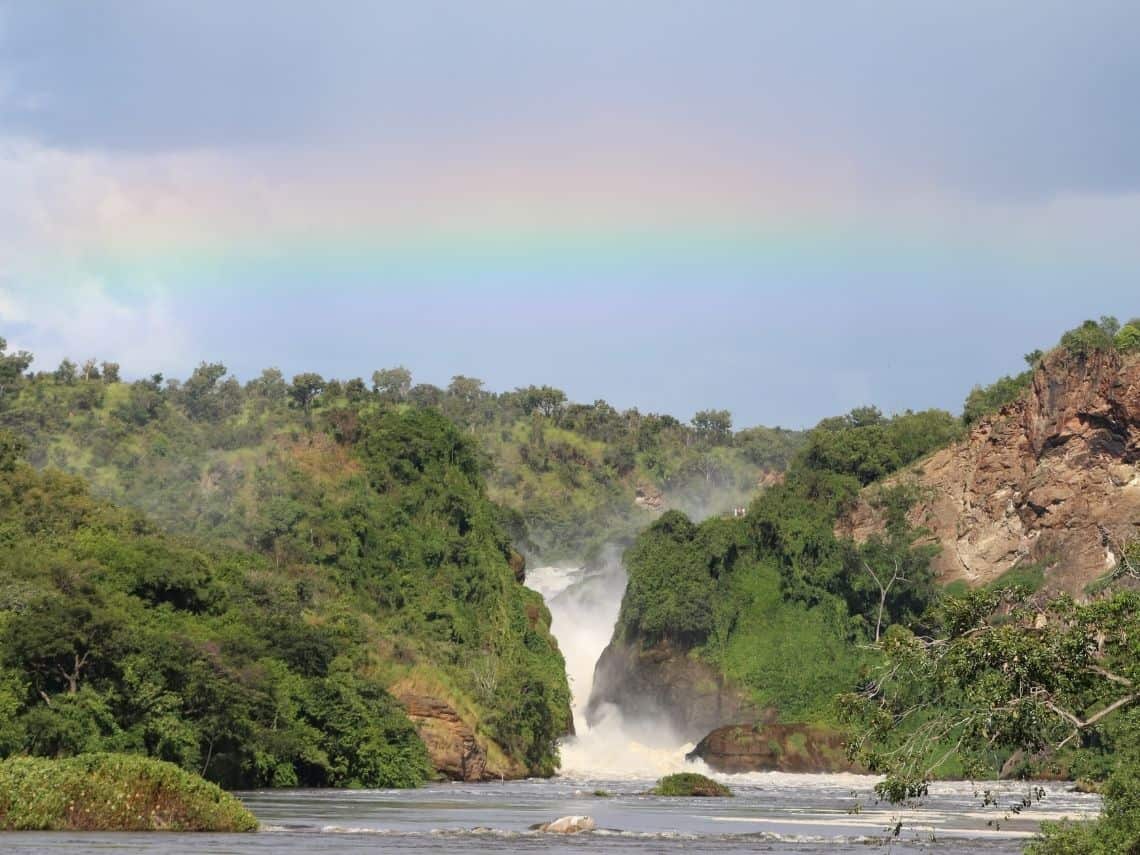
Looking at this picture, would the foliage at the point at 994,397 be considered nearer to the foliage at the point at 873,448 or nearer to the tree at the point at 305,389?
the foliage at the point at 873,448

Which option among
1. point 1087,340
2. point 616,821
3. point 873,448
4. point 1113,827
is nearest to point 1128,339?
point 1087,340

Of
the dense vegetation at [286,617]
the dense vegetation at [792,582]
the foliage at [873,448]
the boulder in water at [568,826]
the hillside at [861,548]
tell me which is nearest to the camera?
the boulder in water at [568,826]

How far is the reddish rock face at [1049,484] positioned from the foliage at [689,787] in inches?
1709

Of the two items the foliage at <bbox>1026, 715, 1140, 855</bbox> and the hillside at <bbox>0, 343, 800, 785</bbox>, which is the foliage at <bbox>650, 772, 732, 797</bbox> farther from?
the foliage at <bbox>1026, 715, 1140, 855</bbox>

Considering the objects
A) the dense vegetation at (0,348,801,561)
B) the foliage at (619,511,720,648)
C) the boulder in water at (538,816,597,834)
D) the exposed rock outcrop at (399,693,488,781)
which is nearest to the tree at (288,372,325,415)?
the dense vegetation at (0,348,801,561)

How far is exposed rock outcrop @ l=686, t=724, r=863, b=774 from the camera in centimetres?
10581

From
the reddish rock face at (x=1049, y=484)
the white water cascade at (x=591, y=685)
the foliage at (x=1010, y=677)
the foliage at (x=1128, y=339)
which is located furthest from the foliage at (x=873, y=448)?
the foliage at (x=1010, y=677)

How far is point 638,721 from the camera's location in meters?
126

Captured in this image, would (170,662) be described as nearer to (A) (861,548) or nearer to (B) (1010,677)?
Result: (B) (1010,677)

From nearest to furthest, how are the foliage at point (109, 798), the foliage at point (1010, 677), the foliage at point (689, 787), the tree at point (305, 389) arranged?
the foliage at point (1010, 677) < the foliage at point (109, 798) < the foliage at point (689, 787) < the tree at point (305, 389)

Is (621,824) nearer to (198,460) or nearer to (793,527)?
(793,527)

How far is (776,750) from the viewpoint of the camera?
106 meters

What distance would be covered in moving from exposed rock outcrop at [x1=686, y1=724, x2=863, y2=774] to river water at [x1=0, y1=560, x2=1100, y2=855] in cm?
475

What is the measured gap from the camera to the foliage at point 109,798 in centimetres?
4256
